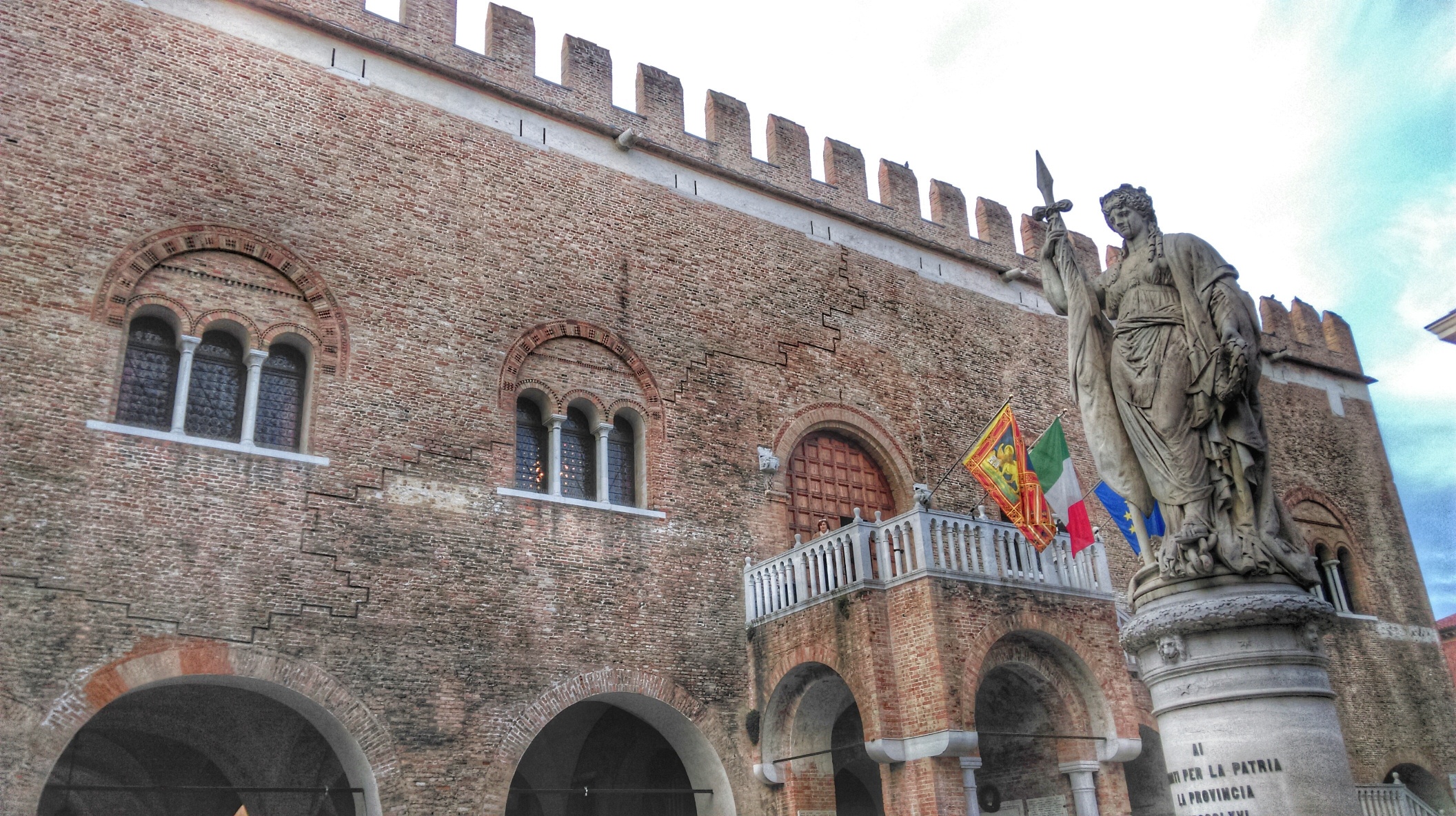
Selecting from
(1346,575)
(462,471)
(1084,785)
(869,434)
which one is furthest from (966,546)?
(1346,575)

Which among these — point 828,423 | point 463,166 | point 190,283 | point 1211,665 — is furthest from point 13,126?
point 1211,665

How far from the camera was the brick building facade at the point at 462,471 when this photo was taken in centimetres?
963

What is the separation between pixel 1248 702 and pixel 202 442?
8617mm

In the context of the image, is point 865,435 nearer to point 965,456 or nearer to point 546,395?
point 965,456

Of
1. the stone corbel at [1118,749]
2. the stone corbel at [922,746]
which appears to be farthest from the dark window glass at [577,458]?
the stone corbel at [1118,749]

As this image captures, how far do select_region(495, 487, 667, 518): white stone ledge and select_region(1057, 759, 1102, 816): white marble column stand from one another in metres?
4.99

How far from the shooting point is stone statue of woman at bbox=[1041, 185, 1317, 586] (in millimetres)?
5180

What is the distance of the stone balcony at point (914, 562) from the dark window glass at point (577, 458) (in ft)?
6.91

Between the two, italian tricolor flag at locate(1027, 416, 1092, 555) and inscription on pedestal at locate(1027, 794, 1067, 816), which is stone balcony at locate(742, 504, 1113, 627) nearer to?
italian tricolor flag at locate(1027, 416, 1092, 555)

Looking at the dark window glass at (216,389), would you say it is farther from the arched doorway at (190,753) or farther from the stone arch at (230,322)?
the arched doorway at (190,753)

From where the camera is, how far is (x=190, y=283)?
10461 millimetres

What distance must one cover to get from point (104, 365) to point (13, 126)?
7.69 feet

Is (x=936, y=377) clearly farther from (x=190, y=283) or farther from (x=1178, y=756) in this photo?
(x=1178, y=756)

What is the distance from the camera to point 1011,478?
39.5 feet
